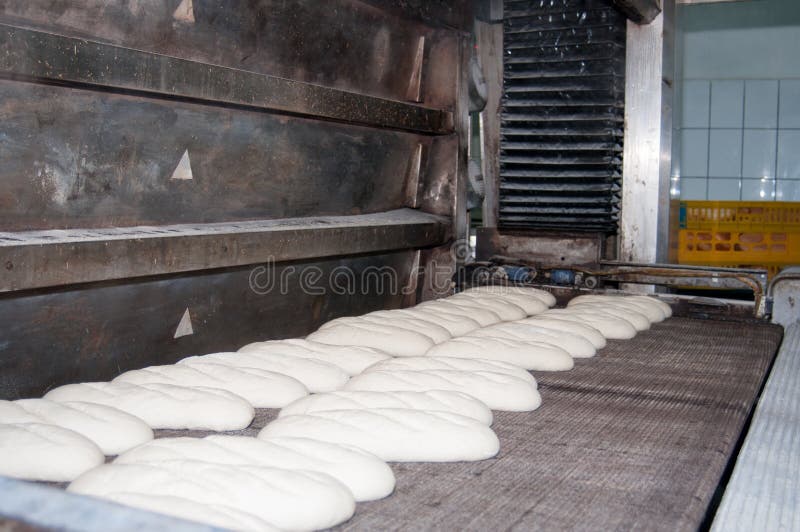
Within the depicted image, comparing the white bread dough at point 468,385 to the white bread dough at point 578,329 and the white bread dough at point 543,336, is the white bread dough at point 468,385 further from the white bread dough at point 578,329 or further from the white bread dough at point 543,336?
the white bread dough at point 578,329

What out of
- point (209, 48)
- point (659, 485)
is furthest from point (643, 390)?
point (209, 48)

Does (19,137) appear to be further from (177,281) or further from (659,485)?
(659,485)

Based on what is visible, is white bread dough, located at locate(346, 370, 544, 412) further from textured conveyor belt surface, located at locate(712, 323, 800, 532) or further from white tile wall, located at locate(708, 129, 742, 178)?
white tile wall, located at locate(708, 129, 742, 178)

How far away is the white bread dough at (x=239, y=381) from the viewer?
64.3 inches

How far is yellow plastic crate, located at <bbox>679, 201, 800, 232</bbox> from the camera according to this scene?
5797 millimetres

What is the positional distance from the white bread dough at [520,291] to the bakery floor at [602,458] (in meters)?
0.73

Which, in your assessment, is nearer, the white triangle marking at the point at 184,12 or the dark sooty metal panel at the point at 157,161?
the dark sooty metal panel at the point at 157,161

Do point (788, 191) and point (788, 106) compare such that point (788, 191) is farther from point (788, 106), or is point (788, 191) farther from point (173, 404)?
point (173, 404)

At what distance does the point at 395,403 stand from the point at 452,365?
1.18 ft

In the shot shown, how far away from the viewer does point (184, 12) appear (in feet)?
6.11

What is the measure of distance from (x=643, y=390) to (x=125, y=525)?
4.73 ft

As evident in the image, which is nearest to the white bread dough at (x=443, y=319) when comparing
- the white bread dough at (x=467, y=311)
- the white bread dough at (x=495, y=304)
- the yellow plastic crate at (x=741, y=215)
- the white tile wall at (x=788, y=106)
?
the white bread dough at (x=467, y=311)

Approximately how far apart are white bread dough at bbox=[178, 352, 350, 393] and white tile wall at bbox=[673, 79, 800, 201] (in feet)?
16.6

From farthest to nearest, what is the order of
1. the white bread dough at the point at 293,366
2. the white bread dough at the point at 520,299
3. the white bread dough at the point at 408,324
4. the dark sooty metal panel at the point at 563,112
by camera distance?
the dark sooty metal panel at the point at 563,112 → the white bread dough at the point at 520,299 → the white bread dough at the point at 408,324 → the white bread dough at the point at 293,366
